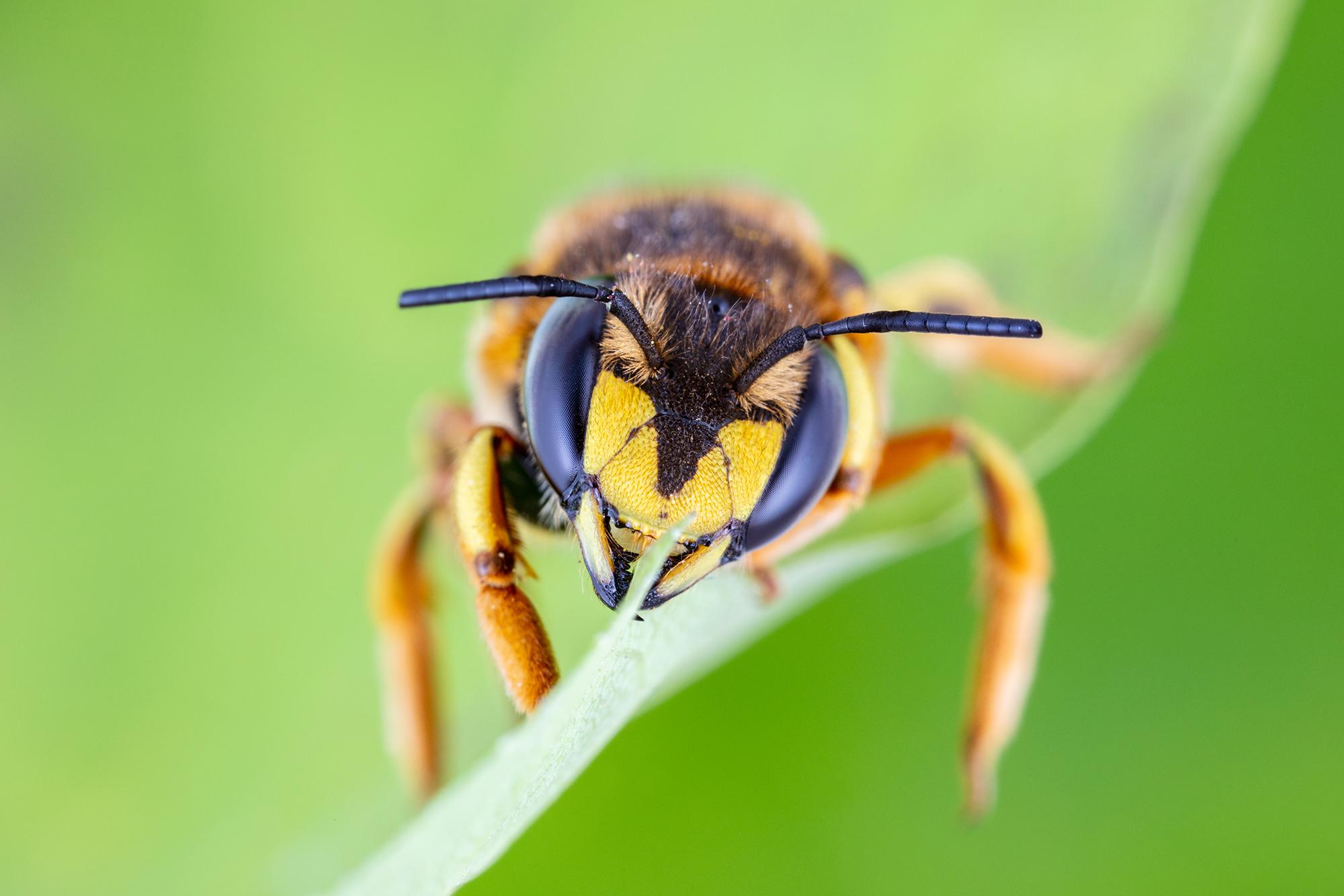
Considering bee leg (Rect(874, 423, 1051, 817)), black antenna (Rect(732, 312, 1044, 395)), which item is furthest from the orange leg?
bee leg (Rect(874, 423, 1051, 817))

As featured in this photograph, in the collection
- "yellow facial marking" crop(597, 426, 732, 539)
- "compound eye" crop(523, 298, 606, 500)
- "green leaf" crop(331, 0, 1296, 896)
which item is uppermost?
"green leaf" crop(331, 0, 1296, 896)

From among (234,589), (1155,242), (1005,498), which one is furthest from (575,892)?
(1155,242)

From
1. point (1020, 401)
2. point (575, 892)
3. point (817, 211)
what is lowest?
point (575, 892)

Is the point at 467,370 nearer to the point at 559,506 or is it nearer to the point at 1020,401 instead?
the point at 559,506

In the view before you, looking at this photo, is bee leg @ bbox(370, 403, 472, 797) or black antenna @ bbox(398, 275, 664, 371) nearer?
black antenna @ bbox(398, 275, 664, 371)

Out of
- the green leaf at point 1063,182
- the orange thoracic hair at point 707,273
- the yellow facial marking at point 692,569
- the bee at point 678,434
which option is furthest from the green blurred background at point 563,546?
the yellow facial marking at point 692,569

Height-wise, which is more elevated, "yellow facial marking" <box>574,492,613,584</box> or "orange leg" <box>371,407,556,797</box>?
"orange leg" <box>371,407,556,797</box>

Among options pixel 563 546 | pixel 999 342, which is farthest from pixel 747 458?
pixel 999 342

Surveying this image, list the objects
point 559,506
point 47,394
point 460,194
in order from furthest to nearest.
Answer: point 460,194, point 47,394, point 559,506

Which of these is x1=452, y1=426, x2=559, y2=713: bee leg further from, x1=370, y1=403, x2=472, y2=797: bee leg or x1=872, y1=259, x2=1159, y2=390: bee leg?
x1=872, y1=259, x2=1159, y2=390: bee leg
